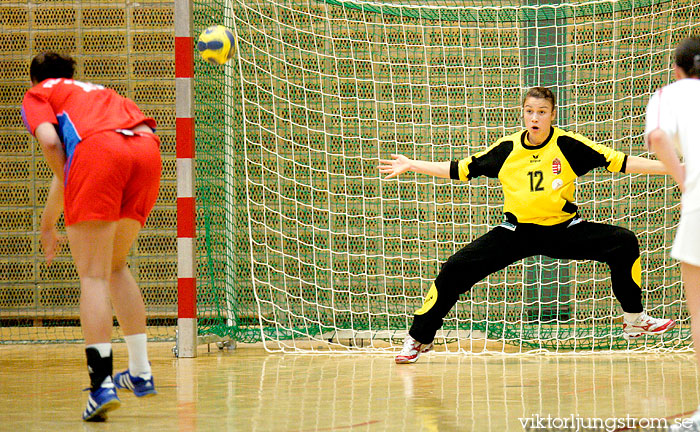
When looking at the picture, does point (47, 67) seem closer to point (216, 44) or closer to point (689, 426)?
point (216, 44)

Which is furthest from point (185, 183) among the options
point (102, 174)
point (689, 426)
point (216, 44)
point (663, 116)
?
point (689, 426)

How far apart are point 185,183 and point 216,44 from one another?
43.8 inches

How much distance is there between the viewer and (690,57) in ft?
11.0

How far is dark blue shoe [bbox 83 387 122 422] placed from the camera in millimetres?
3512

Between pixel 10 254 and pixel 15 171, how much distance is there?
2.25 feet

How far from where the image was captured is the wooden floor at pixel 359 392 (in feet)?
11.7

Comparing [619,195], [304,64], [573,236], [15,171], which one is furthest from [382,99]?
[15,171]

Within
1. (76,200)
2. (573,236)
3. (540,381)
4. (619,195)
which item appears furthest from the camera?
(619,195)

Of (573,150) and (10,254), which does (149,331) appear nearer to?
(10,254)

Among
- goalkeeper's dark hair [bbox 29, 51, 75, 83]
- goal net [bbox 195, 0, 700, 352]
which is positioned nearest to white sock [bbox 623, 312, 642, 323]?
goal net [bbox 195, 0, 700, 352]

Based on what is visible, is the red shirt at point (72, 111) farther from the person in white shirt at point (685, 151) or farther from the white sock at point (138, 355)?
the person in white shirt at point (685, 151)

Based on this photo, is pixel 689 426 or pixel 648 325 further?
pixel 648 325

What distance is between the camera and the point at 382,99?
7.19 metres

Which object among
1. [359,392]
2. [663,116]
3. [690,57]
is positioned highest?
[690,57]
